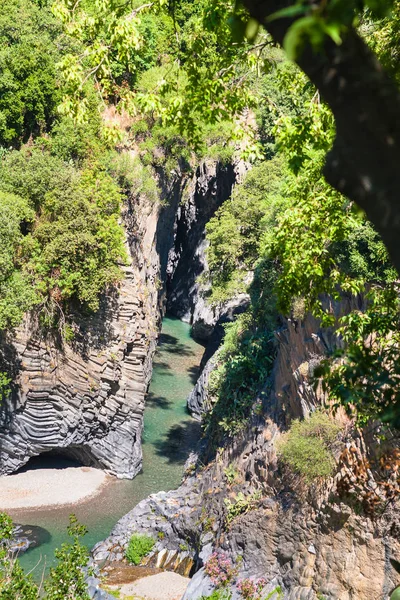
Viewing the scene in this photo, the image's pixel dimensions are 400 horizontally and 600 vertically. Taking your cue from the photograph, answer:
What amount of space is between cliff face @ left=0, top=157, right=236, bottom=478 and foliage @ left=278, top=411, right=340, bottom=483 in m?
8.90

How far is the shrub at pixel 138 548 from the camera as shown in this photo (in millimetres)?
17141

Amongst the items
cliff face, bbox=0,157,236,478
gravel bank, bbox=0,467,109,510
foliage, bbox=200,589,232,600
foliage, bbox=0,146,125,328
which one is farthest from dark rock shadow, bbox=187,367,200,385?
foliage, bbox=200,589,232,600

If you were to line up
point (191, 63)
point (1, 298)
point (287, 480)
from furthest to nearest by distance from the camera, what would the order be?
point (1, 298) < point (287, 480) < point (191, 63)

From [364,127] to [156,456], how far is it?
22.2 meters

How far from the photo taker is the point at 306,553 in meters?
13.3

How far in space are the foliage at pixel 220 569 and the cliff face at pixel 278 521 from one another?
0.17 meters

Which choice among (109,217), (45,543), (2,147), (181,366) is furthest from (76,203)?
(181,366)

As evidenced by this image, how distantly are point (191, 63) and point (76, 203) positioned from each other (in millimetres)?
12178

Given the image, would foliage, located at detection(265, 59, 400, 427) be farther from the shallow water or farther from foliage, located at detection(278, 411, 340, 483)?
the shallow water

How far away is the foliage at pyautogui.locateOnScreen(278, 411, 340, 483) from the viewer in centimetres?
1311

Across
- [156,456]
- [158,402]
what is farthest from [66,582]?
[158,402]

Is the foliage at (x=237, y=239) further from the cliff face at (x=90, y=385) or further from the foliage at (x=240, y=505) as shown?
the foliage at (x=240, y=505)

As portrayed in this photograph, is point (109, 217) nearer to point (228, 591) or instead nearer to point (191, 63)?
point (228, 591)

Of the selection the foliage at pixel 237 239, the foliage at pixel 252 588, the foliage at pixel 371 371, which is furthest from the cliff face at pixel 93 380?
the foliage at pixel 371 371
